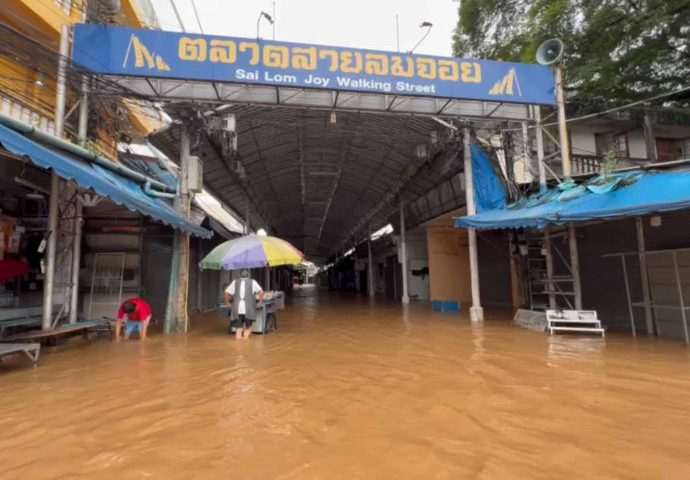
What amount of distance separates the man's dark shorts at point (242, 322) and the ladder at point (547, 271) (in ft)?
24.4

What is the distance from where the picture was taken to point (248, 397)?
448cm

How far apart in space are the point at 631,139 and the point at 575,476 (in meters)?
20.7

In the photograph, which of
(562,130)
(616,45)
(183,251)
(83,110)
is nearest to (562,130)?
(562,130)

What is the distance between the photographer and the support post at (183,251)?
9867mm

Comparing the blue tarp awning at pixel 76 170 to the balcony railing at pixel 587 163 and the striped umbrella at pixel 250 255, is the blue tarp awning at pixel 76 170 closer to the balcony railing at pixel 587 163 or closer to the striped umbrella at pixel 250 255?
the striped umbrella at pixel 250 255

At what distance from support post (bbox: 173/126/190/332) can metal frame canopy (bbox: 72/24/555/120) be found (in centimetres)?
146

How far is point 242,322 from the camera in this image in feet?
29.1

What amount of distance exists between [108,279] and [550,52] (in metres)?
13.3

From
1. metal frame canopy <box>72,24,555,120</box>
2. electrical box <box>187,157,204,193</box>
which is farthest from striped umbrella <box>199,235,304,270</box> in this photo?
metal frame canopy <box>72,24,555,120</box>

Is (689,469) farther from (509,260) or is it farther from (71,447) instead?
(509,260)

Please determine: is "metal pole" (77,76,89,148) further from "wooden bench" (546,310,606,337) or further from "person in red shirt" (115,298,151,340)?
"wooden bench" (546,310,606,337)

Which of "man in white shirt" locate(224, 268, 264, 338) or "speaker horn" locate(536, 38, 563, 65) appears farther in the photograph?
"speaker horn" locate(536, 38, 563, 65)

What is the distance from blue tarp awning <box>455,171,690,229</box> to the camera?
6982 millimetres

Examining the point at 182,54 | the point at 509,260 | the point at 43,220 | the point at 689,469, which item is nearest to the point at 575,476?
the point at 689,469
